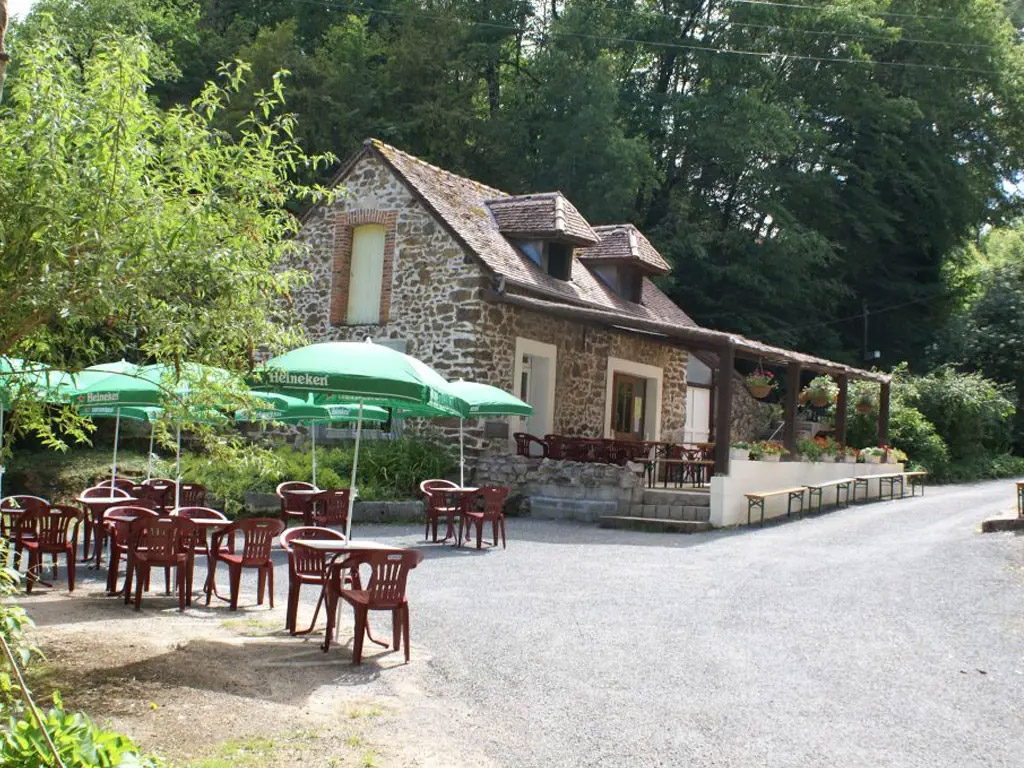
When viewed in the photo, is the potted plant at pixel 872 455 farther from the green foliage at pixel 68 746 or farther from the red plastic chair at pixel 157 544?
the green foliage at pixel 68 746

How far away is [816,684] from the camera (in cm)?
623

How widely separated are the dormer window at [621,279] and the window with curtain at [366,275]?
5220 millimetres

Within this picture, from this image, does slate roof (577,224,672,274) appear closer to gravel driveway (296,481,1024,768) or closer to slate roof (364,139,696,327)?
slate roof (364,139,696,327)

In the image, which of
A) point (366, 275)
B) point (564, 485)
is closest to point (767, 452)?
point (564, 485)

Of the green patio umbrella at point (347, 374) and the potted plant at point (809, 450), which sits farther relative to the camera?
the potted plant at point (809, 450)

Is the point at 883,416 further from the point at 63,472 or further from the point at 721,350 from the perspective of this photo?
the point at 63,472

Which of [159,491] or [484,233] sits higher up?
[484,233]

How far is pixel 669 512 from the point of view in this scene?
15.3 m

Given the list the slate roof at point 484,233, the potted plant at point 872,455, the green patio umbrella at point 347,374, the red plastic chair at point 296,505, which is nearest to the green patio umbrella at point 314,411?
the red plastic chair at point 296,505

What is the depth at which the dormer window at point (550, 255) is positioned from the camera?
19.3 m

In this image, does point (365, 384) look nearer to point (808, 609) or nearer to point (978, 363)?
point (808, 609)

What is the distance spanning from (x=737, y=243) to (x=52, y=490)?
20758mm

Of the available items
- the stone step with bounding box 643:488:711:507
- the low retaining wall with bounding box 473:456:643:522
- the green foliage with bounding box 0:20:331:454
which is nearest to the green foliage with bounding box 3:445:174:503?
the low retaining wall with bounding box 473:456:643:522

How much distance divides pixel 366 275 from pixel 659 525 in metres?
7.42
